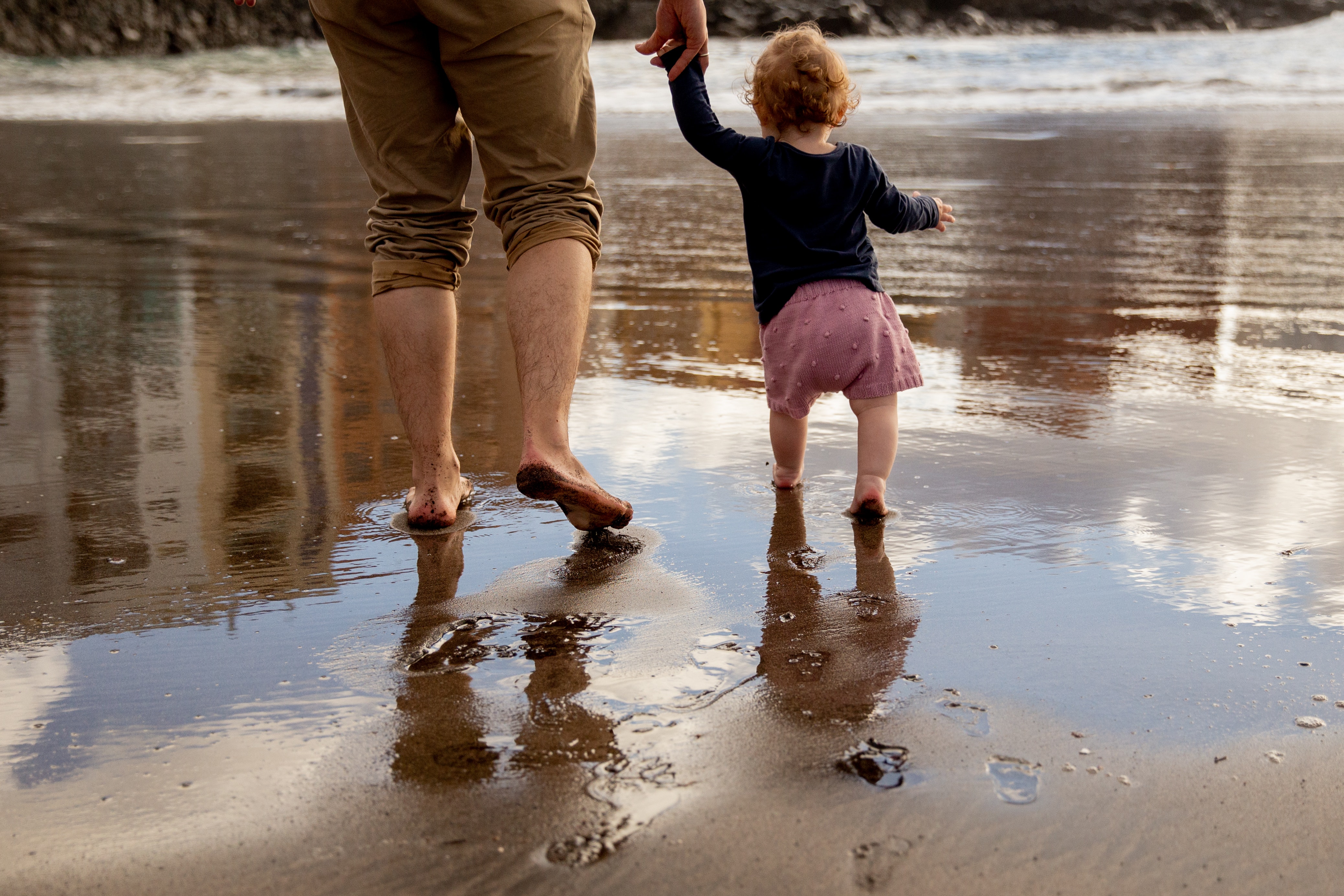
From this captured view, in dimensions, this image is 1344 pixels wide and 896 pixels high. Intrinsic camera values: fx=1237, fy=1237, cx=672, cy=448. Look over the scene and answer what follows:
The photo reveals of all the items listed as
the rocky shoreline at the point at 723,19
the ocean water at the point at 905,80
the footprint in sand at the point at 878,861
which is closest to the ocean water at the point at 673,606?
the footprint in sand at the point at 878,861

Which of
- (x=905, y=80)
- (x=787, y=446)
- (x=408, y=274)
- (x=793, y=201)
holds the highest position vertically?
(x=905, y=80)

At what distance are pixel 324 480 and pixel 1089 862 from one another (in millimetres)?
1760

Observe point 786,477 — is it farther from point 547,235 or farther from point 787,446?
point 547,235

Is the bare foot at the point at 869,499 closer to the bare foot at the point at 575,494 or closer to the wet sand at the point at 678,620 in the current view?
the wet sand at the point at 678,620

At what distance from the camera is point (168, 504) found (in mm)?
2383

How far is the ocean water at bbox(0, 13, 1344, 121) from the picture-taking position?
61.9 ft

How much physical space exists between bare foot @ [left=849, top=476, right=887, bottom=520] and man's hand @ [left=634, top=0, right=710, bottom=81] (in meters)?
0.86

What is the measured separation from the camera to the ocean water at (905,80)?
18.9 metres

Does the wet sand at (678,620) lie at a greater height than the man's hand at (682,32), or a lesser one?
lesser

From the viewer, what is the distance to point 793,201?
99.6 inches

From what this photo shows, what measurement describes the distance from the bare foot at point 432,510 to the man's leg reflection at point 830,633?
60 cm

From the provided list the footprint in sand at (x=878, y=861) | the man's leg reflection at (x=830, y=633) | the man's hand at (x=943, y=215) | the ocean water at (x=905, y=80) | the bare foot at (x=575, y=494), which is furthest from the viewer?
the ocean water at (x=905, y=80)

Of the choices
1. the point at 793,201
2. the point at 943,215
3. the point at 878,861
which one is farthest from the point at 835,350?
the point at 878,861

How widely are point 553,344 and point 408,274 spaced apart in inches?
12.9
